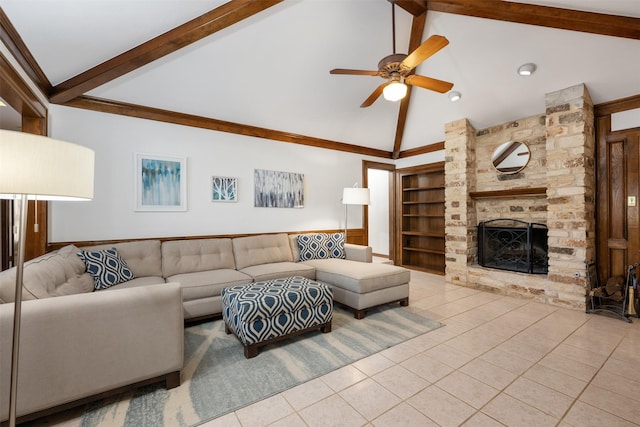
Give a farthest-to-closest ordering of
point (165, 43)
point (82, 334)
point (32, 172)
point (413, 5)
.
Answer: point (413, 5)
point (165, 43)
point (82, 334)
point (32, 172)

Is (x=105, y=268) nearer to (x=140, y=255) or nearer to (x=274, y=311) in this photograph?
(x=140, y=255)

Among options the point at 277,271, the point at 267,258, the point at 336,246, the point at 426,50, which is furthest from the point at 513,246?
the point at 267,258

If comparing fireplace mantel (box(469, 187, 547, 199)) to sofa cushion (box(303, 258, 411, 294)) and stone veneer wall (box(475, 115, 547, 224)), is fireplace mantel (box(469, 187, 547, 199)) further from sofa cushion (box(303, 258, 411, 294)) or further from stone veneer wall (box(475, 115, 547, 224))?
sofa cushion (box(303, 258, 411, 294))

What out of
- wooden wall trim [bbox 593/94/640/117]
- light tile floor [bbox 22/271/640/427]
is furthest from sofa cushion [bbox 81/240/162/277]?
wooden wall trim [bbox 593/94/640/117]

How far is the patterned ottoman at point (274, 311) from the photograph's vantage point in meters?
2.25

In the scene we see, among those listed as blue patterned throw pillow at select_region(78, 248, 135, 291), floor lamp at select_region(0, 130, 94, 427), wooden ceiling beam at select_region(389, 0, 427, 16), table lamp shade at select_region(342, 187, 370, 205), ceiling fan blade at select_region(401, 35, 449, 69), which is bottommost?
blue patterned throw pillow at select_region(78, 248, 135, 291)

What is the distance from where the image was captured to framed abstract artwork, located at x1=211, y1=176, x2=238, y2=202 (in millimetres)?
3943

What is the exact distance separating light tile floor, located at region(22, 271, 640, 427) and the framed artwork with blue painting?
8.10 feet

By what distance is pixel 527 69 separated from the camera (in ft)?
10.9

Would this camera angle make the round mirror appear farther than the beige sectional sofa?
Yes

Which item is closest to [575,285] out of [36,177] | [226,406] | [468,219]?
[468,219]

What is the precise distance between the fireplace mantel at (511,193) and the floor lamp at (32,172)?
4.77 meters

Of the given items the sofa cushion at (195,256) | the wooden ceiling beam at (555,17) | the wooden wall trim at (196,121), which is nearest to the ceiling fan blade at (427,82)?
the wooden ceiling beam at (555,17)

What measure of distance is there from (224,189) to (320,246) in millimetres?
1657
